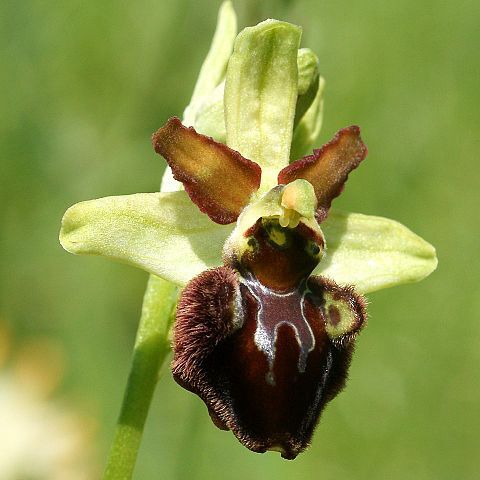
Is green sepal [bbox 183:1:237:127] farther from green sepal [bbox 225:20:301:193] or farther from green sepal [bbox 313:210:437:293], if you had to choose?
green sepal [bbox 313:210:437:293]

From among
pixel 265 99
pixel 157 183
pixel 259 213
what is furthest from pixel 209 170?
pixel 157 183

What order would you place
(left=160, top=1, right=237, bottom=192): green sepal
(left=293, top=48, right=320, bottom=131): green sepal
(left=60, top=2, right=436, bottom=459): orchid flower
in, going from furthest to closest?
(left=160, top=1, right=237, bottom=192): green sepal, (left=293, top=48, right=320, bottom=131): green sepal, (left=60, top=2, right=436, bottom=459): orchid flower

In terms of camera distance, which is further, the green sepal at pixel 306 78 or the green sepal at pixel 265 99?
the green sepal at pixel 306 78

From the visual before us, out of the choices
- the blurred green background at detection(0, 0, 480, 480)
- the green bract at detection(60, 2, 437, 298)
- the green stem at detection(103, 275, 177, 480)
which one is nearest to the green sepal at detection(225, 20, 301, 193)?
the green bract at detection(60, 2, 437, 298)

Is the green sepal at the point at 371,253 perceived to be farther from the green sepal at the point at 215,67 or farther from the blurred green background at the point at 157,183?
the blurred green background at the point at 157,183

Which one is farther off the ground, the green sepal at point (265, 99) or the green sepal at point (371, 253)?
the green sepal at point (265, 99)

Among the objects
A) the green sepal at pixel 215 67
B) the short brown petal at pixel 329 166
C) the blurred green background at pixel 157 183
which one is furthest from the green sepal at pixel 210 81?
the blurred green background at pixel 157 183
